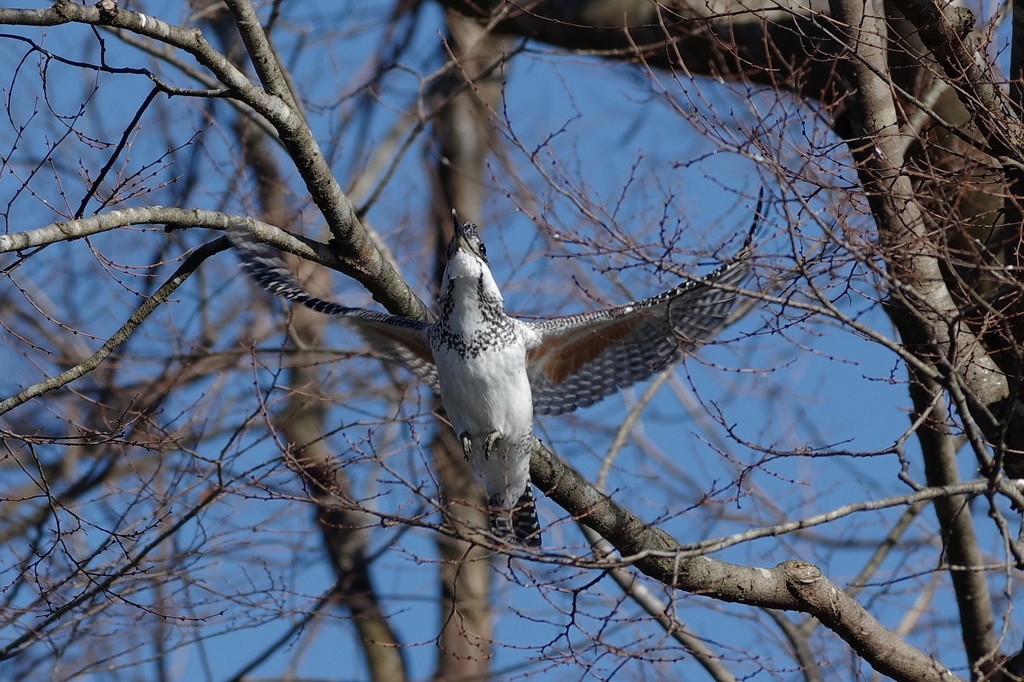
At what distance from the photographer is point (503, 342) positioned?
4.85m

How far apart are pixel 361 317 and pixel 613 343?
130 centimetres

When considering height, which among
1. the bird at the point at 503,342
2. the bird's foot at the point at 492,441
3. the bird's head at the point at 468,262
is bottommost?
the bird's foot at the point at 492,441

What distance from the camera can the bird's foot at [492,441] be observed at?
4887mm

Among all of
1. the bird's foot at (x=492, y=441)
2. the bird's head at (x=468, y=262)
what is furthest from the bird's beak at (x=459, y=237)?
the bird's foot at (x=492, y=441)

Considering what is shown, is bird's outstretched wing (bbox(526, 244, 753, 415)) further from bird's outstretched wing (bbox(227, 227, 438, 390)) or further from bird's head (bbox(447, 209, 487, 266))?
bird's outstretched wing (bbox(227, 227, 438, 390))

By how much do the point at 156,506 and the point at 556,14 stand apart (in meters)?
4.15

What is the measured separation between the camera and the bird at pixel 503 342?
4797mm

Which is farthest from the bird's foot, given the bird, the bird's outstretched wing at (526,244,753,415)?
the bird's outstretched wing at (526,244,753,415)

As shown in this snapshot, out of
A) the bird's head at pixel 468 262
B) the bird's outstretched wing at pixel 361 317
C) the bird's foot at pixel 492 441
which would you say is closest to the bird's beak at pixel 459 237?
the bird's head at pixel 468 262

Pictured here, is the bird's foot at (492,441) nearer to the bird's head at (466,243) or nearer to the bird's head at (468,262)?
the bird's head at (468,262)

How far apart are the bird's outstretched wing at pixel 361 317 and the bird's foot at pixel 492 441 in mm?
632

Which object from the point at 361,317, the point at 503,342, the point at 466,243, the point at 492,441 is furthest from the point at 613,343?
the point at 361,317

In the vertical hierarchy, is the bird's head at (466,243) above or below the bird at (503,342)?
above

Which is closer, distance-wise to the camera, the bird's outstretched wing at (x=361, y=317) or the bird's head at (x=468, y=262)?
the bird's head at (x=468, y=262)
